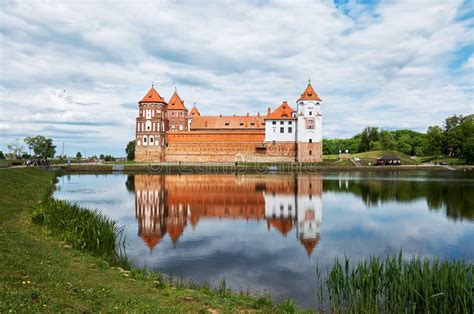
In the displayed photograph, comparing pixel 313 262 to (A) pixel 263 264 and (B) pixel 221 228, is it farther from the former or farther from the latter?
(B) pixel 221 228

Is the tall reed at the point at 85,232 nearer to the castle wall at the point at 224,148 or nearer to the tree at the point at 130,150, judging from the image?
the castle wall at the point at 224,148

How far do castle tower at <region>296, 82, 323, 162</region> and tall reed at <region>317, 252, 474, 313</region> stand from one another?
2192 inches

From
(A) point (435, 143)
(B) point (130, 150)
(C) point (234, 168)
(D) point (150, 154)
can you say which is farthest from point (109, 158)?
(A) point (435, 143)

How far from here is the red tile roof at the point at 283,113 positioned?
64.6 meters

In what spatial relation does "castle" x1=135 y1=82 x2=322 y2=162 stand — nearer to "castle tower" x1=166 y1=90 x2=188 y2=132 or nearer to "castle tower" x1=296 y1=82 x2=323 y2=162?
"castle tower" x1=296 y1=82 x2=323 y2=162

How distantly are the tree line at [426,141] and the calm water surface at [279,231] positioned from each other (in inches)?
1757

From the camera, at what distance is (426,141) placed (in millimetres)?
80250

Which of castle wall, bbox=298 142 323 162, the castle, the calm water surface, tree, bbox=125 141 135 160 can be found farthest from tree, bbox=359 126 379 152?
the calm water surface

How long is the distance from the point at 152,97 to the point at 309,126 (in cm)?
2807

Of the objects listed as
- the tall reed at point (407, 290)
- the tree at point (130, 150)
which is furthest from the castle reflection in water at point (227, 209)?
the tree at point (130, 150)

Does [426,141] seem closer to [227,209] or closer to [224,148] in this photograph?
[224,148]

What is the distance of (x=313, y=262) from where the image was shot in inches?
397

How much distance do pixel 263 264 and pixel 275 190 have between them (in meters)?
17.7

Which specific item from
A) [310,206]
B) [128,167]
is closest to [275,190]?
[310,206]
